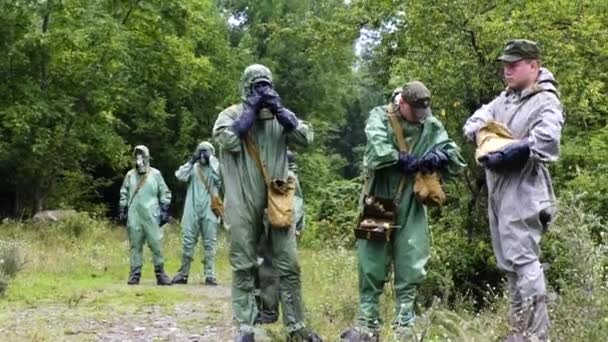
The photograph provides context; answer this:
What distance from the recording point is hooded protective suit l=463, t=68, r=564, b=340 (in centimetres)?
576

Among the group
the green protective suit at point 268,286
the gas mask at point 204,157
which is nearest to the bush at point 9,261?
the gas mask at point 204,157

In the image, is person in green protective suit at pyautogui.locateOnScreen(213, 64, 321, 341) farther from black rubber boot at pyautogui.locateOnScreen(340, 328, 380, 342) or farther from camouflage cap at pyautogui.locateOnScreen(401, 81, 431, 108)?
camouflage cap at pyautogui.locateOnScreen(401, 81, 431, 108)

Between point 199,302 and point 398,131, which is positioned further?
point 199,302

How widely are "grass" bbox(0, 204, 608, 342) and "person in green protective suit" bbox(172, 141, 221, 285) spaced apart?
42 centimetres

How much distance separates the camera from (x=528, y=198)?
5906 mm

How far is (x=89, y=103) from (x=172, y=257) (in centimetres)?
838

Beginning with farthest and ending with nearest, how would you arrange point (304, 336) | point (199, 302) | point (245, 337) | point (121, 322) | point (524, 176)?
→ point (199, 302) → point (121, 322) → point (304, 336) → point (245, 337) → point (524, 176)

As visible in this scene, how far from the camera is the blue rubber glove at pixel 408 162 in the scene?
21.6ft

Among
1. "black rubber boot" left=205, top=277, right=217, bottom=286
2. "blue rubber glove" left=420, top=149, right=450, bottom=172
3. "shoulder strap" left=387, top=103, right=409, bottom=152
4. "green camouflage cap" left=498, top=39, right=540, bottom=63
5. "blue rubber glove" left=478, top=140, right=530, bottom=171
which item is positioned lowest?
"black rubber boot" left=205, top=277, right=217, bottom=286

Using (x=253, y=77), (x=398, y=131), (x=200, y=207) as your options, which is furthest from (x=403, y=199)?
(x=200, y=207)

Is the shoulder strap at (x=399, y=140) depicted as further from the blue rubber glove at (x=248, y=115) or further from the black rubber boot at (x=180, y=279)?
the black rubber boot at (x=180, y=279)

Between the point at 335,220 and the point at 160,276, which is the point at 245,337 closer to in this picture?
the point at 160,276

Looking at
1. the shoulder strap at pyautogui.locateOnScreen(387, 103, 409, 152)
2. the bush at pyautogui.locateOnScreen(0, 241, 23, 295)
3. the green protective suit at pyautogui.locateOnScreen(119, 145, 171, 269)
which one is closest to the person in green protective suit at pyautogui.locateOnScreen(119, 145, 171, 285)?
the green protective suit at pyautogui.locateOnScreen(119, 145, 171, 269)

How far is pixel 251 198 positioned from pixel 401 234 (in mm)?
1126
